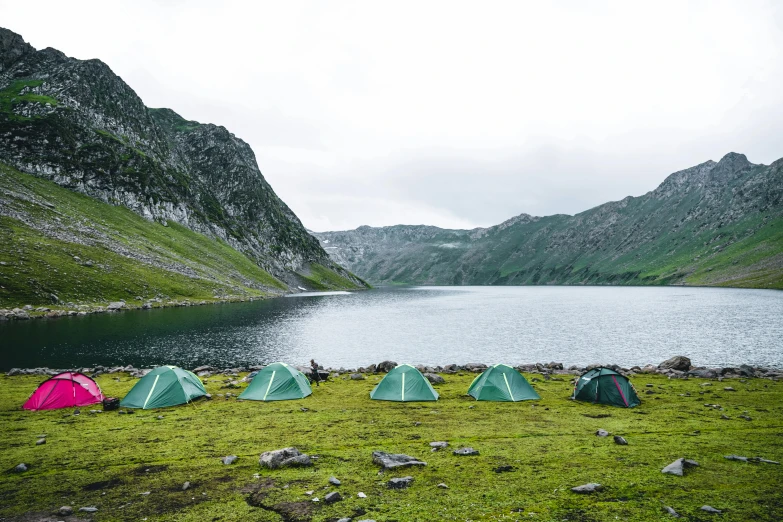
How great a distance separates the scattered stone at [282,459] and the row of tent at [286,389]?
12032 millimetres

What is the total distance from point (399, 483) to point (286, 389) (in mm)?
16060

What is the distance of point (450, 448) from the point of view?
16.4 m

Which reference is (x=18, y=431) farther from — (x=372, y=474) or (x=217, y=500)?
(x=372, y=474)

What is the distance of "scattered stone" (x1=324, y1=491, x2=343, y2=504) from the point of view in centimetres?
1162

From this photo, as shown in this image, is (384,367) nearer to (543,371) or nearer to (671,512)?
(543,371)

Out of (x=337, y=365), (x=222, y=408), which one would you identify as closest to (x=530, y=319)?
(x=337, y=365)

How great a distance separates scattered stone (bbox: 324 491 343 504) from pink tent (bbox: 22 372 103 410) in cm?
2062

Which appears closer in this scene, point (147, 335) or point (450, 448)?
point (450, 448)

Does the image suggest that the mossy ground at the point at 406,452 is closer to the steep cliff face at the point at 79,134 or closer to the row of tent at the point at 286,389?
the row of tent at the point at 286,389

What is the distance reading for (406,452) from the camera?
16078 millimetres

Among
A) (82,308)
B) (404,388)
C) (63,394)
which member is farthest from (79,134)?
(404,388)

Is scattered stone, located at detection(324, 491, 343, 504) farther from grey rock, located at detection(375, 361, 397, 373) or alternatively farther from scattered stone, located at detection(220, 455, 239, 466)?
grey rock, located at detection(375, 361, 397, 373)

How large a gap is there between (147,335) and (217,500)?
56.2m

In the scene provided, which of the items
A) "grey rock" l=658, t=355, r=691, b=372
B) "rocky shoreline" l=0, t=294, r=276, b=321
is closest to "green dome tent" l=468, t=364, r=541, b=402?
"grey rock" l=658, t=355, r=691, b=372
